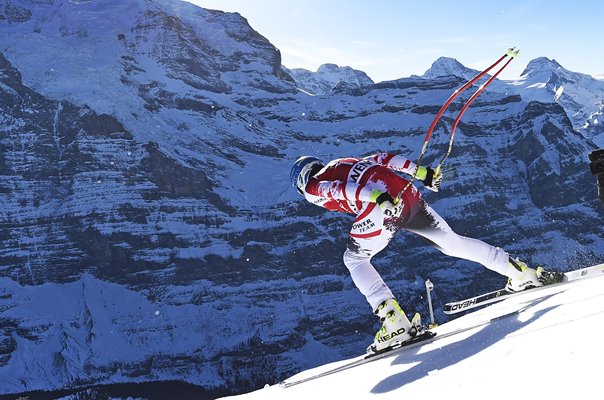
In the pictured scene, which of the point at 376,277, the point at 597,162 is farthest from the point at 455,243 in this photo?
the point at 597,162

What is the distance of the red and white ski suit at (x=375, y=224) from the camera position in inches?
253

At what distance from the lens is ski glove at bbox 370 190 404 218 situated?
593cm

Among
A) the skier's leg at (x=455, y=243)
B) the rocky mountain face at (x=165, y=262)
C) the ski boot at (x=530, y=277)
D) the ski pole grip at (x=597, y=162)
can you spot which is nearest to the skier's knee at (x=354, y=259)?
the skier's leg at (x=455, y=243)

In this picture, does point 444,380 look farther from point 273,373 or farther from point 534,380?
point 273,373

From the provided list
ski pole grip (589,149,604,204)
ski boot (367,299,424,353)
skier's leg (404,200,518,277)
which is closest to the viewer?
ski pole grip (589,149,604,204)

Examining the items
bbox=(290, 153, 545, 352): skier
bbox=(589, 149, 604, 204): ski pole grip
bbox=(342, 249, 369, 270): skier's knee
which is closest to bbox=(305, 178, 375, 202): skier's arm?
bbox=(290, 153, 545, 352): skier

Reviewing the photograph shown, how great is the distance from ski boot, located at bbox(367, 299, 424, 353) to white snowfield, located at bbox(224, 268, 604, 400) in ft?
1.82

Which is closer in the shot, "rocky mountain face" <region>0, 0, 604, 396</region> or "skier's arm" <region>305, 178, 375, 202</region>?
"skier's arm" <region>305, 178, 375, 202</region>

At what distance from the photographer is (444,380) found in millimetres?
3184

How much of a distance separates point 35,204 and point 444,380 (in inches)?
8002

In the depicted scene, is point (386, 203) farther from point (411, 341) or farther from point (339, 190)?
point (411, 341)

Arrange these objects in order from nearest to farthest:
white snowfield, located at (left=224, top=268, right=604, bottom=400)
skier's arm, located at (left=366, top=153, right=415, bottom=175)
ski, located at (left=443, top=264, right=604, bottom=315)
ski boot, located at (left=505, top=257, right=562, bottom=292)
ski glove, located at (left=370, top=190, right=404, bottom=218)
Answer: white snowfield, located at (left=224, top=268, right=604, bottom=400)
ski glove, located at (left=370, top=190, right=404, bottom=218)
ski, located at (left=443, top=264, right=604, bottom=315)
ski boot, located at (left=505, top=257, right=562, bottom=292)
skier's arm, located at (left=366, top=153, right=415, bottom=175)

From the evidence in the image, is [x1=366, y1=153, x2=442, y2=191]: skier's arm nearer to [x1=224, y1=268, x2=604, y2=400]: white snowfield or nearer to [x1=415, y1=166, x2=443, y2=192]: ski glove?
[x1=415, y1=166, x2=443, y2=192]: ski glove

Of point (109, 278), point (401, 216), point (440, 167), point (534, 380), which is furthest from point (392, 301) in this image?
point (109, 278)
